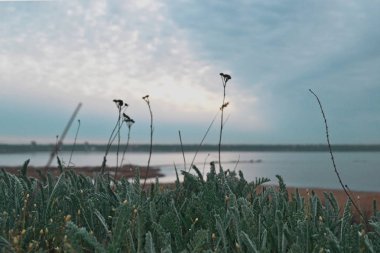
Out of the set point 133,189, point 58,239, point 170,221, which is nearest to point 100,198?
point 133,189

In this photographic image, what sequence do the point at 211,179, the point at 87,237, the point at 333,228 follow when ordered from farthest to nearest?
1. the point at 211,179
2. the point at 333,228
3. the point at 87,237

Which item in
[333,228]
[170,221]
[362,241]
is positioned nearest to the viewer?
[362,241]

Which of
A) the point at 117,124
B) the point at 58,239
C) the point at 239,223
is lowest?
the point at 58,239

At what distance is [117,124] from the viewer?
4.17 metres

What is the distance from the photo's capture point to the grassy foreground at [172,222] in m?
2.01

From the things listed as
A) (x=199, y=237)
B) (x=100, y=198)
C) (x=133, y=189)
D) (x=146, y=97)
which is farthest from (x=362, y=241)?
(x=146, y=97)

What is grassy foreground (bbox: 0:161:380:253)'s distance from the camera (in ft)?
6.59

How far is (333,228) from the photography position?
8.50 feet

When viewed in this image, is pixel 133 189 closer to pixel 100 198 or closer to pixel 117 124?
pixel 100 198

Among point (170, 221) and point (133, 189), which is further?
point (133, 189)

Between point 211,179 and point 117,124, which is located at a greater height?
point 117,124

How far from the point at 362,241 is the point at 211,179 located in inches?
55.8

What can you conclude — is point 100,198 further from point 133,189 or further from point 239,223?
point 239,223

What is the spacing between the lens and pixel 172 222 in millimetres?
2334
